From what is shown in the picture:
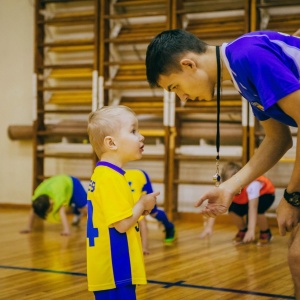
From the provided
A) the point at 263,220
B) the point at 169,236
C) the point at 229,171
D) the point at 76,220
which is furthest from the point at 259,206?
the point at 76,220

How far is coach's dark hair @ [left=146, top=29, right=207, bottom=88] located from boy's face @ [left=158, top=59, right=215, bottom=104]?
22 millimetres

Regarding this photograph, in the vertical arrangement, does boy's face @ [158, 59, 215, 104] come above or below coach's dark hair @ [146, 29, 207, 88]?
below

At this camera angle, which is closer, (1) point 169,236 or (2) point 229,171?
(2) point 229,171

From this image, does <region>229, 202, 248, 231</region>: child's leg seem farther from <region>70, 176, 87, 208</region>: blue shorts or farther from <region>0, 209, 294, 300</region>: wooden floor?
<region>70, 176, 87, 208</region>: blue shorts

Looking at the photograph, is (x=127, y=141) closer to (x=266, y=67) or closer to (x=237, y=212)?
(x=266, y=67)

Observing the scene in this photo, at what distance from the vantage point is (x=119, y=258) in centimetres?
231

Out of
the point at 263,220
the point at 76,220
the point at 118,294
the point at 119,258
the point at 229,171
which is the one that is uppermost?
the point at 119,258

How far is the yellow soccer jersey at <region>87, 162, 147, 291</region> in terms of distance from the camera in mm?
2295

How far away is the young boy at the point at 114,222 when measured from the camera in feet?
7.54

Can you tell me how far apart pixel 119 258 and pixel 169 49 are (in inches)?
32.6

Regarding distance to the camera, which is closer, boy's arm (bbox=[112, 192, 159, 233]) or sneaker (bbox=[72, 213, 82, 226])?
boy's arm (bbox=[112, 192, 159, 233])

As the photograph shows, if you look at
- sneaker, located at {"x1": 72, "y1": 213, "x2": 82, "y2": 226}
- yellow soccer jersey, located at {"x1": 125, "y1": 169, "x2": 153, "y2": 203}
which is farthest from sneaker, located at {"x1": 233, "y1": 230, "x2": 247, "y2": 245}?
sneaker, located at {"x1": 72, "y1": 213, "x2": 82, "y2": 226}

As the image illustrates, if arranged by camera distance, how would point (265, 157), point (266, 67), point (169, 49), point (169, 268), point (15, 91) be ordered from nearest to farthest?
point (266, 67) → point (169, 49) → point (265, 157) → point (169, 268) → point (15, 91)

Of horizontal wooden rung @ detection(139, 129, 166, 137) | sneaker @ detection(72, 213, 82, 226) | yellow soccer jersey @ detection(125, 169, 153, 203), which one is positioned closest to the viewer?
yellow soccer jersey @ detection(125, 169, 153, 203)
